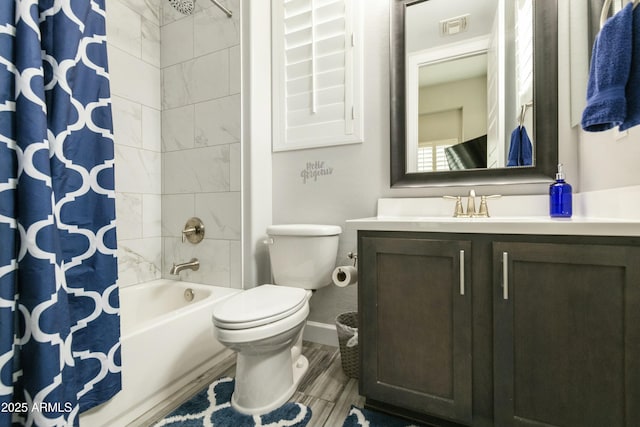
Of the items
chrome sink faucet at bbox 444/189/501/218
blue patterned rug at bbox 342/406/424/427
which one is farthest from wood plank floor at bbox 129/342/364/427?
chrome sink faucet at bbox 444/189/501/218

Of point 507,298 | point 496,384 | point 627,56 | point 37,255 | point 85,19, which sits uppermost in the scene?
point 85,19

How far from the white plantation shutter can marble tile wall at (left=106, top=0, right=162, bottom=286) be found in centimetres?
81

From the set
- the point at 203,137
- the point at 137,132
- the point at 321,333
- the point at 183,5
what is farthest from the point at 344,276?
the point at 183,5

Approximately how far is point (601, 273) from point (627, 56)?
23.2 inches

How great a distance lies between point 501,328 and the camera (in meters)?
0.92

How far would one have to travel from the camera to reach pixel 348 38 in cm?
165

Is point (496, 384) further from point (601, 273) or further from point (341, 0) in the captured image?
point (341, 0)

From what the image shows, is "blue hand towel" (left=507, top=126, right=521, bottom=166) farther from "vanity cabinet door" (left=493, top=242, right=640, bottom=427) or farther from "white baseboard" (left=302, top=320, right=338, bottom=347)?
"white baseboard" (left=302, top=320, right=338, bottom=347)

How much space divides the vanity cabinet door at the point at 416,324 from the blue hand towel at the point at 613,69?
512mm

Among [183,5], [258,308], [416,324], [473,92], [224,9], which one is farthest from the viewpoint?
[224,9]

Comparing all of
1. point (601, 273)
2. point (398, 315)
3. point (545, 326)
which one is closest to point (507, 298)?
point (545, 326)

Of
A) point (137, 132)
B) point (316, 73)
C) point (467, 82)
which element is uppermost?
point (316, 73)

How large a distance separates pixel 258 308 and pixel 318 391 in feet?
1.70

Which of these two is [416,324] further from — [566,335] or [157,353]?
[157,353]
